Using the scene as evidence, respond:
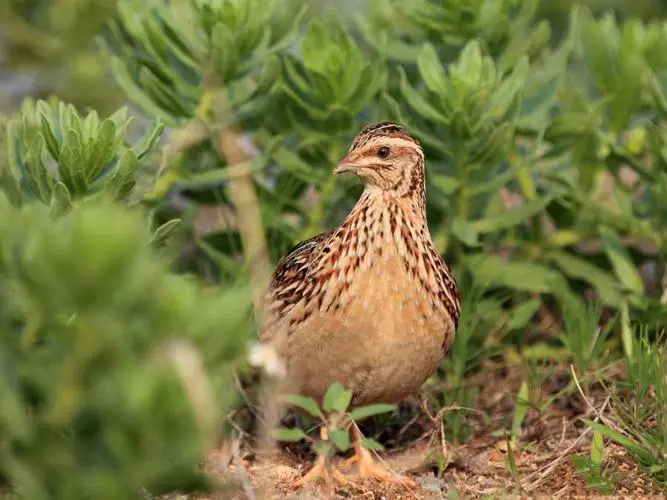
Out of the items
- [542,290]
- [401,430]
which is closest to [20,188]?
[401,430]

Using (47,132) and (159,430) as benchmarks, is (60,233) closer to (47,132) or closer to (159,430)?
(159,430)

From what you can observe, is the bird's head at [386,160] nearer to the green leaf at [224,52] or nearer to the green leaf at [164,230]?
the green leaf at [164,230]

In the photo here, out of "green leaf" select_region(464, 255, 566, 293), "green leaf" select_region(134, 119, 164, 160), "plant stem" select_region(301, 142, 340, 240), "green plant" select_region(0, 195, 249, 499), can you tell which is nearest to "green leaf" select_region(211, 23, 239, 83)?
"plant stem" select_region(301, 142, 340, 240)

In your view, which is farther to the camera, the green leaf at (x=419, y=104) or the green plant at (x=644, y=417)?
the green leaf at (x=419, y=104)

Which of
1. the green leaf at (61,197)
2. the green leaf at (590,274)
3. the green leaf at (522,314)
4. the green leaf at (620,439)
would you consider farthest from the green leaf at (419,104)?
the green leaf at (61,197)

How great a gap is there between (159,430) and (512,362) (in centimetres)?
369

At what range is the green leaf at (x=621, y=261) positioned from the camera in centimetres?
662

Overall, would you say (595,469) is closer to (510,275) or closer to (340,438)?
(340,438)

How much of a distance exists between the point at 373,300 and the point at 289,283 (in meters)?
0.56

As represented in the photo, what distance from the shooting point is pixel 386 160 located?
5480 millimetres

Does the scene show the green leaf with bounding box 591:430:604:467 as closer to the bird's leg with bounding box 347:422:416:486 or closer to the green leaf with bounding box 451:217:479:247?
the bird's leg with bounding box 347:422:416:486

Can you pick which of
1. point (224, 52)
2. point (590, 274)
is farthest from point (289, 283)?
point (590, 274)

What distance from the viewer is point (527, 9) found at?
6613mm

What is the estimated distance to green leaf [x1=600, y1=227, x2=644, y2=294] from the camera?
21.7 feet
